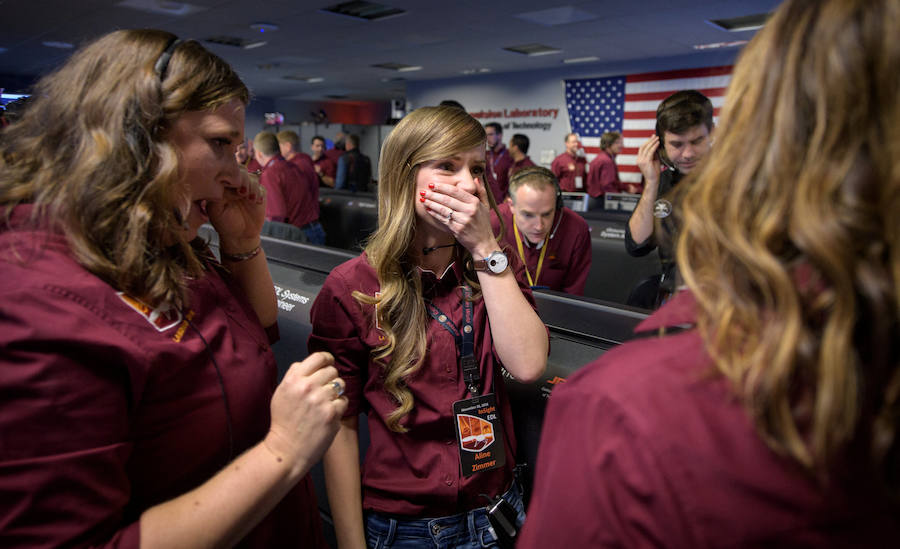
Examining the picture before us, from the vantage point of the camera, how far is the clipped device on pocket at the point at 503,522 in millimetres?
1197

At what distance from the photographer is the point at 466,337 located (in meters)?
1.29

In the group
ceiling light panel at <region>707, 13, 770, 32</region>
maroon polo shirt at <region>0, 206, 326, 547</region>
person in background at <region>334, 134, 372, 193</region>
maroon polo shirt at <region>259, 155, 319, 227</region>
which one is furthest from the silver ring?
person in background at <region>334, 134, 372, 193</region>

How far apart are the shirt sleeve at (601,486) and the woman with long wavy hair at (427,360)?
0.69 m

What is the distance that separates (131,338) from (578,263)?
2.58 metres

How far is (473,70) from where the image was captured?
12359 millimetres

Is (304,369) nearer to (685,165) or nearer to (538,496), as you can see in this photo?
(538,496)

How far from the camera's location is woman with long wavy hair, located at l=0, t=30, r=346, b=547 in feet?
2.09

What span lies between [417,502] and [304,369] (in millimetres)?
535

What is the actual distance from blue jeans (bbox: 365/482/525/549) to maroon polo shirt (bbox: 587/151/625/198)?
736cm

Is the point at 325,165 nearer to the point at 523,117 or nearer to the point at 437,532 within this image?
the point at 523,117

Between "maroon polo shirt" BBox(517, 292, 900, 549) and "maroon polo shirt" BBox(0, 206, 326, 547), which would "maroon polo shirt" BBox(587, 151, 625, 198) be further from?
"maroon polo shirt" BBox(517, 292, 900, 549)

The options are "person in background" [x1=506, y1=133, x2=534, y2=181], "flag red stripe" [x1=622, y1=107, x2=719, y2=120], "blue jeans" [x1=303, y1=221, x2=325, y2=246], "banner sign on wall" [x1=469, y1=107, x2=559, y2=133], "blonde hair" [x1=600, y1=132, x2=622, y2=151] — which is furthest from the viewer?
"banner sign on wall" [x1=469, y1=107, x2=559, y2=133]

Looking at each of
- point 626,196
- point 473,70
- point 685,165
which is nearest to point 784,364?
point 685,165

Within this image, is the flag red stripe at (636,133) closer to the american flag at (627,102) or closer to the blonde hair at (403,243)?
the american flag at (627,102)
